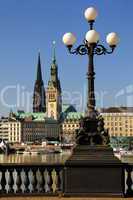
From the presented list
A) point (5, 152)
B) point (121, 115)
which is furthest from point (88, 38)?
point (121, 115)

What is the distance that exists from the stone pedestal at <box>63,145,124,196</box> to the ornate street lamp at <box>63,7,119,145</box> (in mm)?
789

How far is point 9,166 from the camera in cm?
1556

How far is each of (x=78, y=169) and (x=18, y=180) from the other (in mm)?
1606

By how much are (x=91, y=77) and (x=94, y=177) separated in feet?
9.51

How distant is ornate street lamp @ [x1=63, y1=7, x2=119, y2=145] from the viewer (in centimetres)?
1594

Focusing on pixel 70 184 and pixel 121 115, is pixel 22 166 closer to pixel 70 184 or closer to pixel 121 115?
pixel 70 184

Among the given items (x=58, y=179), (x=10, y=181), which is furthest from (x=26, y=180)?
(x=58, y=179)

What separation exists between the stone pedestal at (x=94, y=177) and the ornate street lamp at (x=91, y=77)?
0.79 meters

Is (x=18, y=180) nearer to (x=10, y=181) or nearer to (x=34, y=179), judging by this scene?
(x=10, y=181)

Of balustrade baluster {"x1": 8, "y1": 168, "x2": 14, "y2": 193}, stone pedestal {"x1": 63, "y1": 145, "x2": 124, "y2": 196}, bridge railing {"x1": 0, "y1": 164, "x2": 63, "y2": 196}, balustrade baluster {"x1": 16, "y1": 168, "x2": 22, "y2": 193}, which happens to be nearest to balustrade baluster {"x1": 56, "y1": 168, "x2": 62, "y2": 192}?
bridge railing {"x1": 0, "y1": 164, "x2": 63, "y2": 196}

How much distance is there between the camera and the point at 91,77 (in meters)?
16.3

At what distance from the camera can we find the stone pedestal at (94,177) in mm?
15062

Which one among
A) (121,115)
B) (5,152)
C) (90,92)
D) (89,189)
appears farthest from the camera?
(121,115)

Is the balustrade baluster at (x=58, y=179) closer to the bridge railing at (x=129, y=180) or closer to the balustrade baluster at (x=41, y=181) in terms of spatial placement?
the balustrade baluster at (x=41, y=181)
